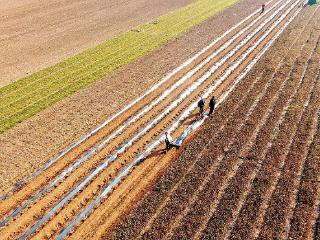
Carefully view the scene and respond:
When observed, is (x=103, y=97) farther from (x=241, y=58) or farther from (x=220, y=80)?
(x=241, y=58)

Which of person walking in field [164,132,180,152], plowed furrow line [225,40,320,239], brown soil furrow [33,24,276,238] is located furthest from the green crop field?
plowed furrow line [225,40,320,239]

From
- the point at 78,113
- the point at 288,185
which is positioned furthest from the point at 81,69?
the point at 288,185

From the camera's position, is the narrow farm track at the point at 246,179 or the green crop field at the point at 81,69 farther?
the green crop field at the point at 81,69

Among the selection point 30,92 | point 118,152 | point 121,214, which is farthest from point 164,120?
point 30,92

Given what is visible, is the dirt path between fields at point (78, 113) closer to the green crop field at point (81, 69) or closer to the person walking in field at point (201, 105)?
the green crop field at point (81, 69)

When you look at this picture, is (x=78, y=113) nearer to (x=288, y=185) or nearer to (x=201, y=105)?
(x=201, y=105)

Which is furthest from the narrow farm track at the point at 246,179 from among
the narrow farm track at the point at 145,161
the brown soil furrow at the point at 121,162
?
the brown soil furrow at the point at 121,162
